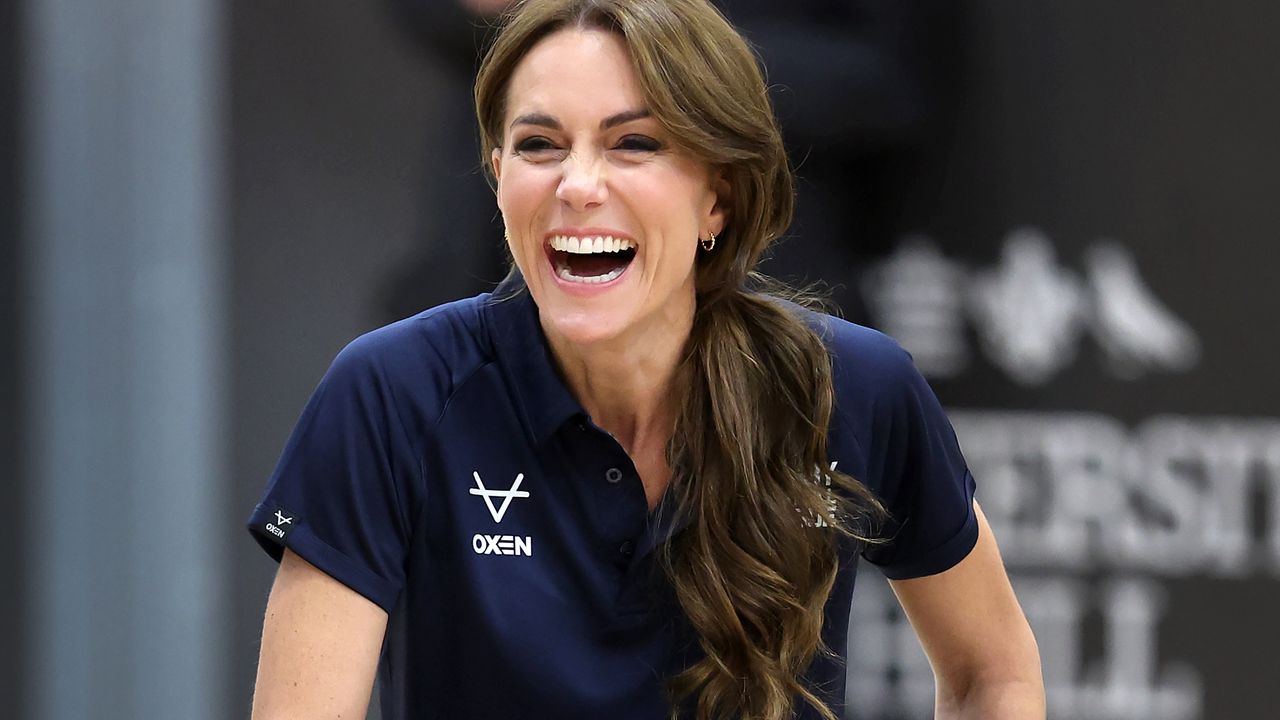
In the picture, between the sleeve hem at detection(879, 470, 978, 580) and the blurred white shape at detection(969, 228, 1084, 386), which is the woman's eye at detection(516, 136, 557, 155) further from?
the blurred white shape at detection(969, 228, 1084, 386)

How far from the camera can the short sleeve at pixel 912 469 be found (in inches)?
72.2

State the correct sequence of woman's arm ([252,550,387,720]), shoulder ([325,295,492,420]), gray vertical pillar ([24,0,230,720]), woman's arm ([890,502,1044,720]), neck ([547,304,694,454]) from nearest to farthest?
1. woman's arm ([252,550,387,720])
2. shoulder ([325,295,492,420])
3. neck ([547,304,694,454])
4. woman's arm ([890,502,1044,720])
5. gray vertical pillar ([24,0,230,720])

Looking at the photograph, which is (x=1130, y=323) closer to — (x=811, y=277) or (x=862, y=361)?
(x=811, y=277)

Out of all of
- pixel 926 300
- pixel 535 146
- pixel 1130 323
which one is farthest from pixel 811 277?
pixel 535 146

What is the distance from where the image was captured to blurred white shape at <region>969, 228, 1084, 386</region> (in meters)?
3.15

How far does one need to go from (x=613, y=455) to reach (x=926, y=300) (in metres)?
Result: 1.61

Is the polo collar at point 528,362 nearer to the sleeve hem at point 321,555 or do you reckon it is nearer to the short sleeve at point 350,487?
the short sleeve at point 350,487

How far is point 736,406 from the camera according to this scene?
1.77 meters

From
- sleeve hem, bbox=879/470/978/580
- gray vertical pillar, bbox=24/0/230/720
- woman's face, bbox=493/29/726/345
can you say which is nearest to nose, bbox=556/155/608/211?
woman's face, bbox=493/29/726/345

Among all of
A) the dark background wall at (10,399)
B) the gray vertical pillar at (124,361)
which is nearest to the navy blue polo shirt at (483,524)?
the gray vertical pillar at (124,361)

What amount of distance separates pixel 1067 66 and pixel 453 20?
122 cm

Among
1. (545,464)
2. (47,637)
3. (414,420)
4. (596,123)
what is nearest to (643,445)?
(545,464)

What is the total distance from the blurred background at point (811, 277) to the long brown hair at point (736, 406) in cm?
141

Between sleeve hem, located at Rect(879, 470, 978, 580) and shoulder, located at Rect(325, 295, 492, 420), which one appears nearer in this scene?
shoulder, located at Rect(325, 295, 492, 420)
